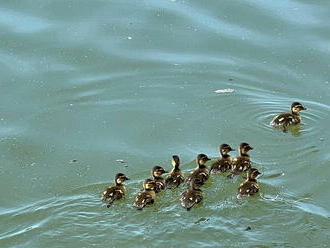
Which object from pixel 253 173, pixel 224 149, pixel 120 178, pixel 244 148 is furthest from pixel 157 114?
pixel 253 173

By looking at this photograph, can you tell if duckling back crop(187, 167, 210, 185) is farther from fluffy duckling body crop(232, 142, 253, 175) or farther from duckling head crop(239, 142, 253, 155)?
duckling head crop(239, 142, 253, 155)

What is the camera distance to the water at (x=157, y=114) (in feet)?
20.8

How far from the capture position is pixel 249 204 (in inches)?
257

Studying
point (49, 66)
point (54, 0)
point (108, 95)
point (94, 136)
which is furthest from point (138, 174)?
point (54, 0)

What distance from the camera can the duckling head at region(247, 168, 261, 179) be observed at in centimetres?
681

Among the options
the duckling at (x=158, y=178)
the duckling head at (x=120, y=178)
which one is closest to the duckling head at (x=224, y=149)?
the duckling at (x=158, y=178)

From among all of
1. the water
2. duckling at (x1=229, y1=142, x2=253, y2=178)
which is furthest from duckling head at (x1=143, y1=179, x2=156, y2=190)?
duckling at (x1=229, y1=142, x2=253, y2=178)

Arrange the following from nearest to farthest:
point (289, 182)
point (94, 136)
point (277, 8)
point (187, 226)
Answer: point (187, 226)
point (289, 182)
point (94, 136)
point (277, 8)

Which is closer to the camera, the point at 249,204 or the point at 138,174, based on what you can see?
the point at 249,204

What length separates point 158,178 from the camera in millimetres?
6902

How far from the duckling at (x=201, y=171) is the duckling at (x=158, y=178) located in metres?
0.21

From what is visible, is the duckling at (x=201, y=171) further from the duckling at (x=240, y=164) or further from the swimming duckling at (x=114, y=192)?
the swimming duckling at (x=114, y=192)

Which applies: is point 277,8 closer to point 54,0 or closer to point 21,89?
point 54,0

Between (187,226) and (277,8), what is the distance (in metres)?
4.22
